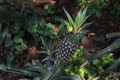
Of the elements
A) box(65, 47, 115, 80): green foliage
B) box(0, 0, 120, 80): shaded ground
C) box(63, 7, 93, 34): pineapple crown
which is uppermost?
box(63, 7, 93, 34): pineapple crown

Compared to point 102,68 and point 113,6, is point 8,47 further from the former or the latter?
point 113,6

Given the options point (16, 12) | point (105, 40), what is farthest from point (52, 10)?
point (105, 40)

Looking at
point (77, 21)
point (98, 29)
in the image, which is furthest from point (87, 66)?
point (77, 21)

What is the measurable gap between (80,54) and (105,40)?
1.45 feet

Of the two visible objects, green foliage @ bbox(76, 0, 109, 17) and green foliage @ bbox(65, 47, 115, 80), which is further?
green foliage @ bbox(76, 0, 109, 17)

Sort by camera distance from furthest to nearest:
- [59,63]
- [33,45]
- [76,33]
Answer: [33,45] → [59,63] → [76,33]

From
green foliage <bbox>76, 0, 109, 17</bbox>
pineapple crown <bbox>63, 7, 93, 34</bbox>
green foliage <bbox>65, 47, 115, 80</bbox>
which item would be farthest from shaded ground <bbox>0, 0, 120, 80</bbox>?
pineapple crown <bbox>63, 7, 93, 34</bbox>

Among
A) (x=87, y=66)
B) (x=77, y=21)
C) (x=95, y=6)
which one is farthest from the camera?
(x=95, y=6)

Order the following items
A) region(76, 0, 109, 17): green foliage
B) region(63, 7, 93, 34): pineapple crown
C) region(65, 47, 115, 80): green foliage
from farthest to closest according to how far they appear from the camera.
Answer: region(76, 0, 109, 17): green foliage → region(65, 47, 115, 80): green foliage → region(63, 7, 93, 34): pineapple crown

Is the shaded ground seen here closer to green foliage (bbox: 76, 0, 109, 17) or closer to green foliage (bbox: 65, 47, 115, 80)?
green foliage (bbox: 76, 0, 109, 17)

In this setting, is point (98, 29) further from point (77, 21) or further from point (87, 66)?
point (77, 21)

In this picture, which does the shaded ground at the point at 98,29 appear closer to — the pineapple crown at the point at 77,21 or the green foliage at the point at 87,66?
the green foliage at the point at 87,66

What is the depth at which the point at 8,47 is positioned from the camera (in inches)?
136

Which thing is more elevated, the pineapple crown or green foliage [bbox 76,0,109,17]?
the pineapple crown
